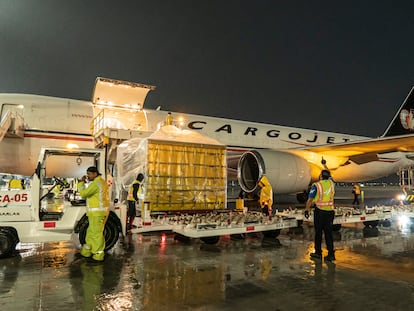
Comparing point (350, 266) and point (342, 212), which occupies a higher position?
point (342, 212)

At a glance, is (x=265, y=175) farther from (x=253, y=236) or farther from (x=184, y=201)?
(x=184, y=201)

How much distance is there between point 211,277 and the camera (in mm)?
4781

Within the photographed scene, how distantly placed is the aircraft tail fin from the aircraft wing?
6409 millimetres

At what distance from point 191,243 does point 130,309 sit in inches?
153

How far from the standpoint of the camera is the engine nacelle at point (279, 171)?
11.2m

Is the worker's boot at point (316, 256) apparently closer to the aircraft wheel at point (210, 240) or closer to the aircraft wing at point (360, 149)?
the aircraft wheel at point (210, 240)

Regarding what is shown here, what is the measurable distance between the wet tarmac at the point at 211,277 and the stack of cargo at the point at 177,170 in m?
1.15

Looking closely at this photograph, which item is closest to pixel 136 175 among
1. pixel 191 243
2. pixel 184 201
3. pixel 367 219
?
pixel 184 201

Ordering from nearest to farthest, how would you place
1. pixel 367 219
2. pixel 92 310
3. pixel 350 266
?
pixel 92 310 < pixel 350 266 < pixel 367 219

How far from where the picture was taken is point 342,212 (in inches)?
356

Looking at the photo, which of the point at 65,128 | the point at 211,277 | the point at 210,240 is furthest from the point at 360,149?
the point at 65,128

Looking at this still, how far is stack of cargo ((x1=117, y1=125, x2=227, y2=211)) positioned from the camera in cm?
783

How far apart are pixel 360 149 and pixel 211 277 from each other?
949 cm

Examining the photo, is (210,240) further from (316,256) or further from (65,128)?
(65,128)
